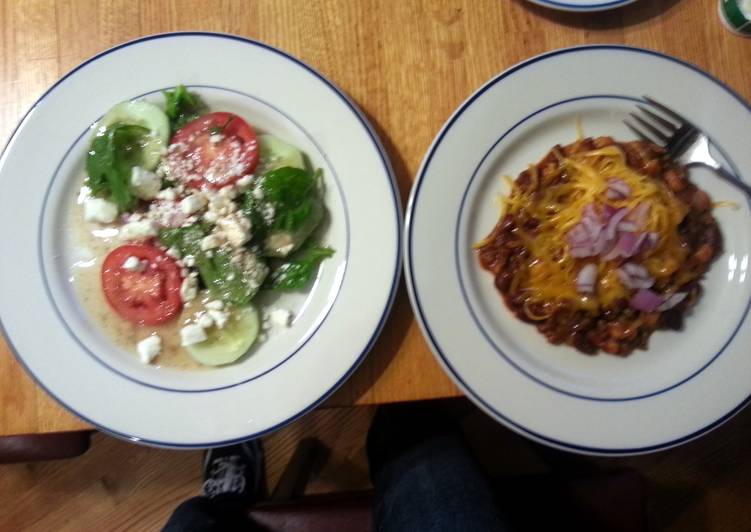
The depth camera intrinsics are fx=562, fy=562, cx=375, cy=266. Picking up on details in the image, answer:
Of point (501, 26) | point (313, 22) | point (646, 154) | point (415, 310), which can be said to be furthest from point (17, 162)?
point (646, 154)

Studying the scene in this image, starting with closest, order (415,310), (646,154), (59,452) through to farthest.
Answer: (415,310) → (646,154) → (59,452)

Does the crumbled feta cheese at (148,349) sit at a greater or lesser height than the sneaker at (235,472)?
greater

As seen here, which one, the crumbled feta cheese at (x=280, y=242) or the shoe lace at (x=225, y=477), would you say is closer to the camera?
the crumbled feta cheese at (x=280, y=242)

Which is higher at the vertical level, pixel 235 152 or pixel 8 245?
pixel 235 152

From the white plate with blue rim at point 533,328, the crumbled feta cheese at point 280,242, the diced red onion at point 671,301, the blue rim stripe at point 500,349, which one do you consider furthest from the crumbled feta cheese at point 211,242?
the diced red onion at point 671,301

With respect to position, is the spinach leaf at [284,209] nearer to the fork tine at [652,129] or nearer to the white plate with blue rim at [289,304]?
the white plate with blue rim at [289,304]

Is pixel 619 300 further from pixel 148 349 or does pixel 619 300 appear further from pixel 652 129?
pixel 148 349

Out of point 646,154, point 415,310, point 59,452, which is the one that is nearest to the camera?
point 415,310

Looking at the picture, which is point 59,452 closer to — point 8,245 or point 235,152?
point 8,245
